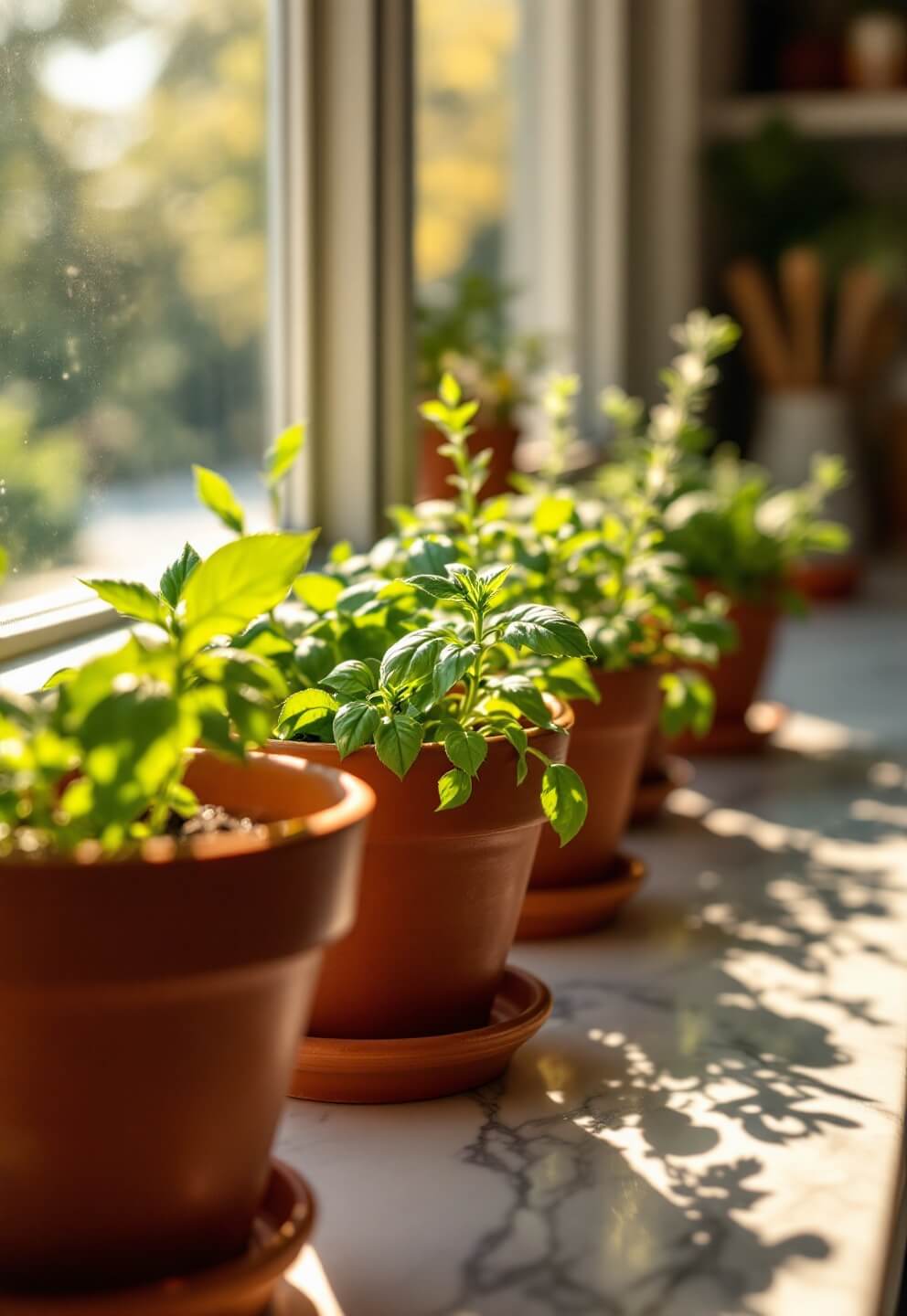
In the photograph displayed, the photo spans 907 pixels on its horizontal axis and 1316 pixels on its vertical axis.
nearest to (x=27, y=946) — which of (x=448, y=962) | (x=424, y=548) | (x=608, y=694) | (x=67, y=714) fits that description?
(x=67, y=714)

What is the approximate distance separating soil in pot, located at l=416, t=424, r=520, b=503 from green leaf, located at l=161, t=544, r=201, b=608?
3.24ft

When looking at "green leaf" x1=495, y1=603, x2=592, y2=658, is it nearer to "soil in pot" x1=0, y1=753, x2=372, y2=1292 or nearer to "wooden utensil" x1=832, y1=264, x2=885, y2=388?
"soil in pot" x1=0, y1=753, x2=372, y2=1292

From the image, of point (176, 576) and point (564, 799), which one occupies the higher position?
point (176, 576)

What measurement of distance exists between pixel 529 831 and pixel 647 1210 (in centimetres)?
19

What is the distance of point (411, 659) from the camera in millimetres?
697

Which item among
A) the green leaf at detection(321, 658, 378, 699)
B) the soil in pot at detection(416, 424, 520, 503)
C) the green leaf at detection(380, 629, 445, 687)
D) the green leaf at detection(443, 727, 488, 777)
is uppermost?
the green leaf at detection(380, 629, 445, 687)

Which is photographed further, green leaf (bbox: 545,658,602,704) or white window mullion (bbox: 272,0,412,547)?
white window mullion (bbox: 272,0,412,547)

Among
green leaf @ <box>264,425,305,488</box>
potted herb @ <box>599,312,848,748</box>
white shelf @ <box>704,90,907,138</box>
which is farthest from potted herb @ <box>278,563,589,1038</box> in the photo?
white shelf @ <box>704,90,907,138</box>

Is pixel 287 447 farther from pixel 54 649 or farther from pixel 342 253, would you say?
pixel 342 253

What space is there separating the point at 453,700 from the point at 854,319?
7.37 ft

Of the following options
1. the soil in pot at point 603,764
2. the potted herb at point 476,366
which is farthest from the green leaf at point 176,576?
the potted herb at point 476,366

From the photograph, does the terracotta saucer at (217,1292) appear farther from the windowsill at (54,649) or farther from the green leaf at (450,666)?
the windowsill at (54,649)

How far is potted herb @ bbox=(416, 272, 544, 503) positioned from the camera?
1.79 metres

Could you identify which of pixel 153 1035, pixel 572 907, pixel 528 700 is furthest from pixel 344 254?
pixel 153 1035
